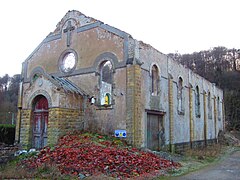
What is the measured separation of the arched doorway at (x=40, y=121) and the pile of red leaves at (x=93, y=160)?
285 centimetres

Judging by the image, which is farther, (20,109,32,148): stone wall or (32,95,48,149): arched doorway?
(20,109,32,148): stone wall

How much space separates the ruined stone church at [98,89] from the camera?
1350 centimetres

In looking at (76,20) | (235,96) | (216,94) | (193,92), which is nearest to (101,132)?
(76,20)

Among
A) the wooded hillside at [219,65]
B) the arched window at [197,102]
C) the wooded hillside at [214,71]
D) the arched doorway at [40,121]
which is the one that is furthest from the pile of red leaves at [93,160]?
the wooded hillside at [219,65]

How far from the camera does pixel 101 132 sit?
14188 mm

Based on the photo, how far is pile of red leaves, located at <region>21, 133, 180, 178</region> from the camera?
889 centimetres

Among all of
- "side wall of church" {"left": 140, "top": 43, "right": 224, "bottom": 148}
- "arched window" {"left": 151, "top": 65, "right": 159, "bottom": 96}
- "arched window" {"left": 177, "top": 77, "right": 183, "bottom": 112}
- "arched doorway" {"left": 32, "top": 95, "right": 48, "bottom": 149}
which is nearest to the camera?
"arched doorway" {"left": 32, "top": 95, "right": 48, "bottom": 149}

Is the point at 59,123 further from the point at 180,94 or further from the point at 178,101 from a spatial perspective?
the point at 180,94

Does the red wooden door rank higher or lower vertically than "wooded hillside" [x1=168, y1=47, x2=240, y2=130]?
lower

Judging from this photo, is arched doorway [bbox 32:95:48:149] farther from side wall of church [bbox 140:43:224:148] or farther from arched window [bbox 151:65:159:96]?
arched window [bbox 151:65:159:96]

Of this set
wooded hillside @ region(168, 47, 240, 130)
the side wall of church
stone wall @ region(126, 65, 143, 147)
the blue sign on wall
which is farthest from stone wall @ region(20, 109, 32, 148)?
wooded hillside @ region(168, 47, 240, 130)

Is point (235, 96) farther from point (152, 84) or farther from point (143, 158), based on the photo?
point (143, 158)

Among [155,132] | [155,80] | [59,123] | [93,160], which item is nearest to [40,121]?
[59,123]

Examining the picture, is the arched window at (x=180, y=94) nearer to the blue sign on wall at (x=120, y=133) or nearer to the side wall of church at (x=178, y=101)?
the side wall of church at (x=178, y=101)
